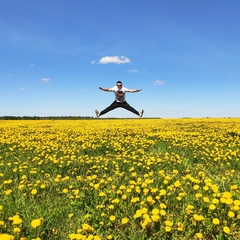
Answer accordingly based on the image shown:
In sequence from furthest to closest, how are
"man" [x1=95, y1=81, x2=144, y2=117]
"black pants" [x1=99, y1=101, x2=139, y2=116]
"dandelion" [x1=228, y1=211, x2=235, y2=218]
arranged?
"black pants" [x1=99, y1=101, x2=139, y2=116]
"man" [x1=95, y1=81, x2=144, y2=117]
"dandelion" [x1=228, y1=211, x2=235, y2=218]

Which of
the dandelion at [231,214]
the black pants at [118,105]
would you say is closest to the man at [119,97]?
the black pants at [118,105]

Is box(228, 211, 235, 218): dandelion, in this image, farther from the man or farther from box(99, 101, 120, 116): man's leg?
box(99, 101, 120, 116): man's leg

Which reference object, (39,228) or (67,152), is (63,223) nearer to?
(39,228)

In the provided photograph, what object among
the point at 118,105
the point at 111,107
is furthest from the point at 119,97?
the point at 111,107

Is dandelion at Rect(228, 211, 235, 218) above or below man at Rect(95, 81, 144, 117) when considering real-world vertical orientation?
below

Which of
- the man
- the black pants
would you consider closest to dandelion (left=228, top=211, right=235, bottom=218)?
the man

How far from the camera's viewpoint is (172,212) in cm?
427

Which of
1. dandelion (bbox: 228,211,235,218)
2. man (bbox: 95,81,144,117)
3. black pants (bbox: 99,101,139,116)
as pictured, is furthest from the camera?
black pants (bbox: 99,101,139,116)

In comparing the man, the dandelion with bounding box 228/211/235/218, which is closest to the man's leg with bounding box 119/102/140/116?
the man

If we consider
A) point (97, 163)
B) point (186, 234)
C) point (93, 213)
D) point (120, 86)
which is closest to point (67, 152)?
point (97, 163)

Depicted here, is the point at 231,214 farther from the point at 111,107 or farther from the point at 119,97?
the point at 111,107

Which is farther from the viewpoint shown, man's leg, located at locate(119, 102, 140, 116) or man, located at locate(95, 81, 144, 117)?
man's leg, located at locate(119, 102, 140, 116)

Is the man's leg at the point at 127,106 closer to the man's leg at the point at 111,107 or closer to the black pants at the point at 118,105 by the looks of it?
the black pants at the point at 118,105

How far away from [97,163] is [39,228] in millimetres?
4151
